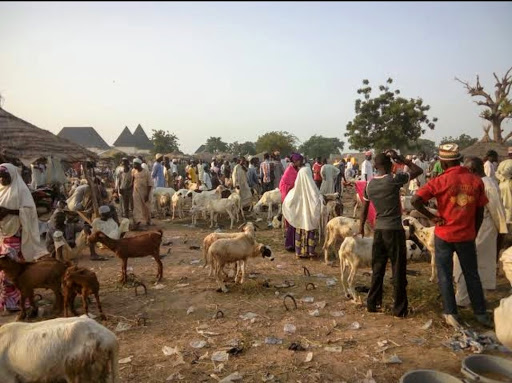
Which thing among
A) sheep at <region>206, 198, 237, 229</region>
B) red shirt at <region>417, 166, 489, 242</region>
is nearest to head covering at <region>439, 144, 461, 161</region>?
red shirt at <region>417, 166, 489, 242</region>

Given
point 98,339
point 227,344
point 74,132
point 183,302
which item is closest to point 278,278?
point 183,302

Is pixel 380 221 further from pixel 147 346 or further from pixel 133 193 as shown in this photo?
pixel 133 193

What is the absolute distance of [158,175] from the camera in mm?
15328

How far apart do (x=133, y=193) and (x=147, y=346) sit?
807cm

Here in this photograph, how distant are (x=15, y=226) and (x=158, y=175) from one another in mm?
9807

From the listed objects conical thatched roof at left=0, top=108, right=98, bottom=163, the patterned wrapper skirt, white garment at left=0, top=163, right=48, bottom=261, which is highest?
conical thatched roof at left=0, top=108, right=98, bottom=163

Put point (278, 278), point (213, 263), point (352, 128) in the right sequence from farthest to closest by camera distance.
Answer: point (352, 128) → point (278, 278) → point (213, 263)

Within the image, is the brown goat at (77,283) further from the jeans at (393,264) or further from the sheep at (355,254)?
the jeans at (393,264)

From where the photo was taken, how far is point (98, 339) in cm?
315

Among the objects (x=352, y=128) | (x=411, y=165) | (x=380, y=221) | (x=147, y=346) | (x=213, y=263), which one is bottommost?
(x=147, y=346)

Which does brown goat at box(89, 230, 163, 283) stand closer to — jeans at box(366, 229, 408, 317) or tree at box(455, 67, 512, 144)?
jeans at box(366, 229, 408, 317)

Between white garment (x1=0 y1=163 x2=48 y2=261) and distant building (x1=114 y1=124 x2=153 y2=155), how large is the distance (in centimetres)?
5436

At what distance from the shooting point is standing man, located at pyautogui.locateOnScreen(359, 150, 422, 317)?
16.5 feet

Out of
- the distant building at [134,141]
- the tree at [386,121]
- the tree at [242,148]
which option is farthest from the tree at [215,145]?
the tree at [386,121]
